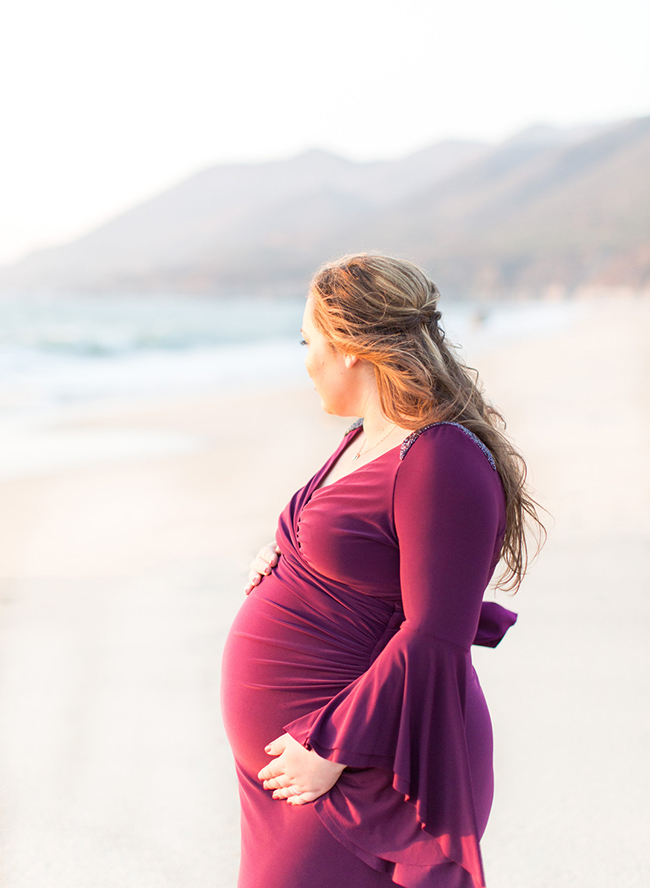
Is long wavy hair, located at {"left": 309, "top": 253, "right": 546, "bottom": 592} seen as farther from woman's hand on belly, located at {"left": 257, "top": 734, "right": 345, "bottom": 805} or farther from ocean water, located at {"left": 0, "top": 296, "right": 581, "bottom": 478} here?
woman's hand on belly, located at {"left": 257, "top": 734, "right": 345, "bottom": 805}

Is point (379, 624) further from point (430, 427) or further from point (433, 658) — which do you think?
point (430, 427)

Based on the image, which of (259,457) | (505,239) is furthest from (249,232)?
(259,457)

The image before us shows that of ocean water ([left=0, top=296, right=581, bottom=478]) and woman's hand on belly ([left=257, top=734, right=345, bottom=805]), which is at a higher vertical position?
ocean water ([left=0, top=296, right=581, bottom=478])

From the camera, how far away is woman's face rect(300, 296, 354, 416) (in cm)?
138

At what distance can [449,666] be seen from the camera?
3.87 feet

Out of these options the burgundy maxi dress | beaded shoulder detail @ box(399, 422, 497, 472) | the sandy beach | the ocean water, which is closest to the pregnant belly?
the burgundy maxi dress

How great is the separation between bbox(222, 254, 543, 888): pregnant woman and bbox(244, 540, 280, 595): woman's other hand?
69mm

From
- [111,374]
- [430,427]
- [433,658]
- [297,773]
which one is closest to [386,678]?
[433,658]

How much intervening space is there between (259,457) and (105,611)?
3571mm

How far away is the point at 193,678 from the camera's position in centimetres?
304

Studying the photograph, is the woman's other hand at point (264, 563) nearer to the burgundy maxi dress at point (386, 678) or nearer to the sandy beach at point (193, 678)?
the burgundy maxi dress at point (386, 678)

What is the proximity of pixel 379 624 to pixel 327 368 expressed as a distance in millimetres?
452

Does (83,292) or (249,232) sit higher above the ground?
(249,232)

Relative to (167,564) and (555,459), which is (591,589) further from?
(555,459)
